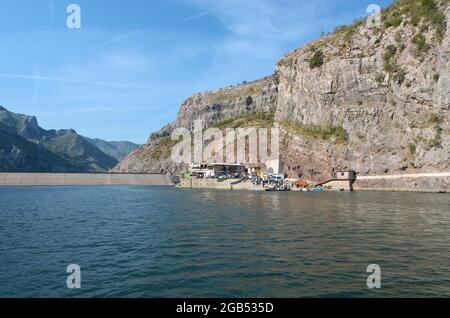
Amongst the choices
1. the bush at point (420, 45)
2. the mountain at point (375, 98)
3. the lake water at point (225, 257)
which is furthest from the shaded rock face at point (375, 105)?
the lake water at point (225, 257)

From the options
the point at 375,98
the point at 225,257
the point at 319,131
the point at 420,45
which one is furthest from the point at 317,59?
the point at 225,257

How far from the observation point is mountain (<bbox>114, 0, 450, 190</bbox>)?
126m

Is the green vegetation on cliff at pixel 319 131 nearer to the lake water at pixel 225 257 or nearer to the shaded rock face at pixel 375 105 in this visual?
the shaded rock face at pixel 375 105

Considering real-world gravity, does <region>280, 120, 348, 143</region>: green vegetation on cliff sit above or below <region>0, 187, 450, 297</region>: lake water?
above

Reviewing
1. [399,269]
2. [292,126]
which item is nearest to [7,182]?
[292,126]

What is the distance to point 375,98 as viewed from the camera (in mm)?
149875

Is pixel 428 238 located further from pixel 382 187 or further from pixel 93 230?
pixel 382 187

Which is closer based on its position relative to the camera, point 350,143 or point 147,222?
point 147,222

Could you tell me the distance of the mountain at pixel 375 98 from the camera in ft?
414

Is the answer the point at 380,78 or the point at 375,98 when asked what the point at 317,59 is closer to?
the point at 380,78

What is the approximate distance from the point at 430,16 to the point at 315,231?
133 meters

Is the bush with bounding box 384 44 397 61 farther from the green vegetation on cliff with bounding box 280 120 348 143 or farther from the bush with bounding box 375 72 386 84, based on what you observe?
the green vegetation on cliff with bounding box 280 120 348 143

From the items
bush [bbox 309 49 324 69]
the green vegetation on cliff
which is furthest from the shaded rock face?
bush [bbox 309 49 324 69]
